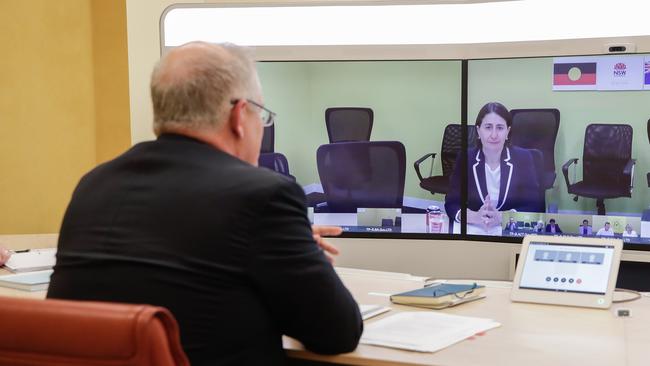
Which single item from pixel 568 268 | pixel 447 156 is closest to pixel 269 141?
pixel 447 156

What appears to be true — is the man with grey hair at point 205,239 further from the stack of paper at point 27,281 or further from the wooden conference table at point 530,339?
the stack of paper at point 27,281

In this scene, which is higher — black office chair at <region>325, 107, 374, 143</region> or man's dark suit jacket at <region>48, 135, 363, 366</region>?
black office chair at <region>325, 107, 374, 143</region>

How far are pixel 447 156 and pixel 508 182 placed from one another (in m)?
0.24

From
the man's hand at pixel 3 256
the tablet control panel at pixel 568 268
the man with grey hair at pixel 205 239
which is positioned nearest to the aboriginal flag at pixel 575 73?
the tablet control panel at pixel 568 268

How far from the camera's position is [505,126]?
301cm

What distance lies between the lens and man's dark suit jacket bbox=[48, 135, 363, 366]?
1.51m

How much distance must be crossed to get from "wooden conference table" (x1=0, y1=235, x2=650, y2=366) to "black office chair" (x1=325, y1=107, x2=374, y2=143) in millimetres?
847

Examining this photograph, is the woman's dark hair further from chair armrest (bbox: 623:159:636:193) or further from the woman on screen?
chair armrest (bbox: 623:159:636:193)

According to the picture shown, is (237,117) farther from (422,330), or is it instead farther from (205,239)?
(422,330)

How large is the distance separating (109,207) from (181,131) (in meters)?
0.21

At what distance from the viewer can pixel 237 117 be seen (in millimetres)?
1696

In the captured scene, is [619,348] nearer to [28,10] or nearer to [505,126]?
[505,126]

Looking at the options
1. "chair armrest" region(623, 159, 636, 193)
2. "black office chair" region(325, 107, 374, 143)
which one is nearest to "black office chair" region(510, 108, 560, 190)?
"chair armrest" region(623, 159, 636, 193)

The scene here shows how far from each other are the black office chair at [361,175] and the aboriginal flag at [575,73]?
63 cm
